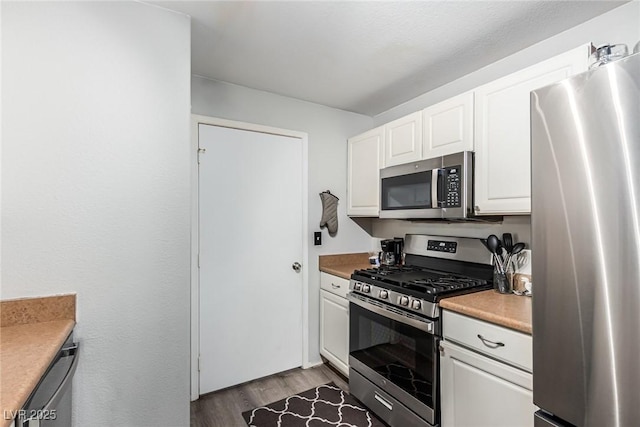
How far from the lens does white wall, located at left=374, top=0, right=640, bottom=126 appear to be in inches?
59.3

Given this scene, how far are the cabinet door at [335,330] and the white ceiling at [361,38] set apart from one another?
175 centimetres

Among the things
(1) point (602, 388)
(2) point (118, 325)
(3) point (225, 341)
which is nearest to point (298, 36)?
(2) point (118, 325)

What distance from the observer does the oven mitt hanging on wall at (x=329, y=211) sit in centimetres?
282

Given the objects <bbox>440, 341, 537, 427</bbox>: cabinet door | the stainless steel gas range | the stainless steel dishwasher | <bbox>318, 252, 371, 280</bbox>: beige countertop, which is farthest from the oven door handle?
the stainless steel dishwasher

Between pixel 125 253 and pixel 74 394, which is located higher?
pixel 125 253

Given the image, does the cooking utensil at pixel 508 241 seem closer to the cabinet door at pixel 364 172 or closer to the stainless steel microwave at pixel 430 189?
the stainless steel microwave at pixel 430 189

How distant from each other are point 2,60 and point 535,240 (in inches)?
84.4

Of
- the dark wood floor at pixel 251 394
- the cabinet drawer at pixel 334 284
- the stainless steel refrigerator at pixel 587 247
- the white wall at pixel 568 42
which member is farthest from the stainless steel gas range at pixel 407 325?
the white wall at pixel 568 42

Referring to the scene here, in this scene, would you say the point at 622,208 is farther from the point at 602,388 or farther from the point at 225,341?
the point at 225,341

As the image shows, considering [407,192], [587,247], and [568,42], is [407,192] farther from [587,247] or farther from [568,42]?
[587,247]

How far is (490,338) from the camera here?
1.43 meters

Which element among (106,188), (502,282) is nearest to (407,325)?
(502,282)

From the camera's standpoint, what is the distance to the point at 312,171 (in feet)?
9.19

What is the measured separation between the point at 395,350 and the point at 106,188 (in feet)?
5.97
